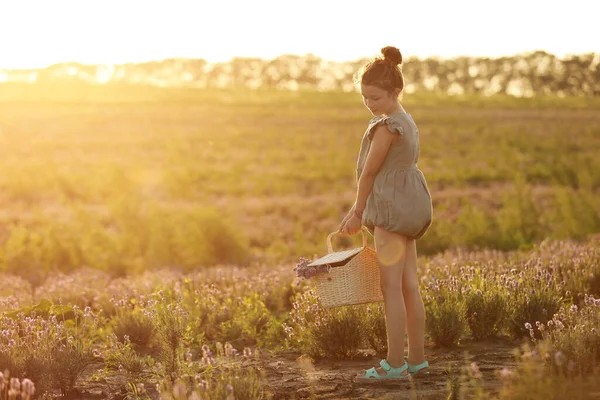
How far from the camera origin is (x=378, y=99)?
4820 mm

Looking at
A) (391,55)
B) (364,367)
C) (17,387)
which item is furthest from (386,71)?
(17,387)

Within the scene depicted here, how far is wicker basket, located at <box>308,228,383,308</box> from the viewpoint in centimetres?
494

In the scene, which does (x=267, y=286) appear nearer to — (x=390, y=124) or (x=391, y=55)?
(x=390, y=124)

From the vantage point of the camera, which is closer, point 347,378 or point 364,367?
point 347,378

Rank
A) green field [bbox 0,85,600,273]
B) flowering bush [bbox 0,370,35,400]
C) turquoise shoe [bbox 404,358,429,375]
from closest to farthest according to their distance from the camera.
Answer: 1. flowering bush [bbox 0,370,35,400]
2. turquoise shoe [bbox 404,358,429,375]
3. green field [bbox 0,85,600,273]

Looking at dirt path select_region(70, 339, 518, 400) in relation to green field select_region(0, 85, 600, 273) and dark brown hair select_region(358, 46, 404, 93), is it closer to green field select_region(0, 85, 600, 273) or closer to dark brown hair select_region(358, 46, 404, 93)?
dark brown hair select_region(358, 46, 404, 93)

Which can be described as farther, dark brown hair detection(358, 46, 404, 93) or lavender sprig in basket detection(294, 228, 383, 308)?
lavender sprig in basket detection(294, 228, 383, 308)

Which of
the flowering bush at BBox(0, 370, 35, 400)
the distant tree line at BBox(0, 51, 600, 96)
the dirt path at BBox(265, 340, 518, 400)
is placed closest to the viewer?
the flowering bush at BBox(0, 370, 35, 400)

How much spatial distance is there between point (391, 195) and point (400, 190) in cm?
7

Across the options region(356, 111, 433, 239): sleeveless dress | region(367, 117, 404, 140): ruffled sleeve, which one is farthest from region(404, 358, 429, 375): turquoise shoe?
region(367, 117, 404, 140): ruffled sleeve

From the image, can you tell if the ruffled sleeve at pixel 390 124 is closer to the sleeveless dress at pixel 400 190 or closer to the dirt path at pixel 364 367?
the sleeveless dress at pixel 400 190

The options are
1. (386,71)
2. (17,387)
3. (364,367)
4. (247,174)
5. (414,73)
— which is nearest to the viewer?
(17,387)

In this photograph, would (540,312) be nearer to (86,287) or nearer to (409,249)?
(409,249)

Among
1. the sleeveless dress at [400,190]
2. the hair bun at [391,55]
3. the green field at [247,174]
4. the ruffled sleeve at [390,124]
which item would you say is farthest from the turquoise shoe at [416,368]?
the green field at [247,174]
